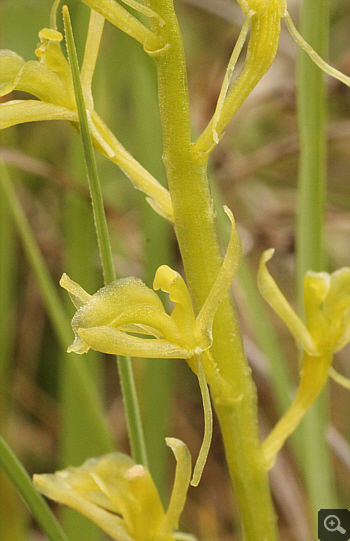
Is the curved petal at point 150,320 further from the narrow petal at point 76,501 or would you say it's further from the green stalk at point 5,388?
the green stalk at point 5,388

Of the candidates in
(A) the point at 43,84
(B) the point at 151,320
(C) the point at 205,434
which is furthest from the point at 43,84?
(C) the point at 205,434

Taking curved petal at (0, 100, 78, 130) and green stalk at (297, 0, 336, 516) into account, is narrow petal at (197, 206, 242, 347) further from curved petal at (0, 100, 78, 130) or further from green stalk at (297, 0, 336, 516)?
green stalk at (297, 0, 336, 516)

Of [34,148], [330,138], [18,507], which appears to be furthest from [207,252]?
[34,148]

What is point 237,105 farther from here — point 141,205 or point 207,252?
point 141,205

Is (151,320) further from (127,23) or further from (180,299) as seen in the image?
(127,23)

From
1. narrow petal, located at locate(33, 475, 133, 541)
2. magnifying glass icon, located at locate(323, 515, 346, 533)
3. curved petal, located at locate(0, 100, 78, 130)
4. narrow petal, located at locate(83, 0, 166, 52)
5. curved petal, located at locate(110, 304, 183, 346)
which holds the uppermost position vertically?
narrow petal, located at locate(83, 0, 166, 52)

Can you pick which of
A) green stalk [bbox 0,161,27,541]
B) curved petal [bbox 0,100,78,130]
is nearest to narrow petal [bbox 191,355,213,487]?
curved petal [bbox 0,100,78,130]

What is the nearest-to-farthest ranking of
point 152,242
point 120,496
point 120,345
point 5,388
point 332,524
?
point 120,345 < point 120,496 < point 332,524 < point 152,242 < point 5,388
